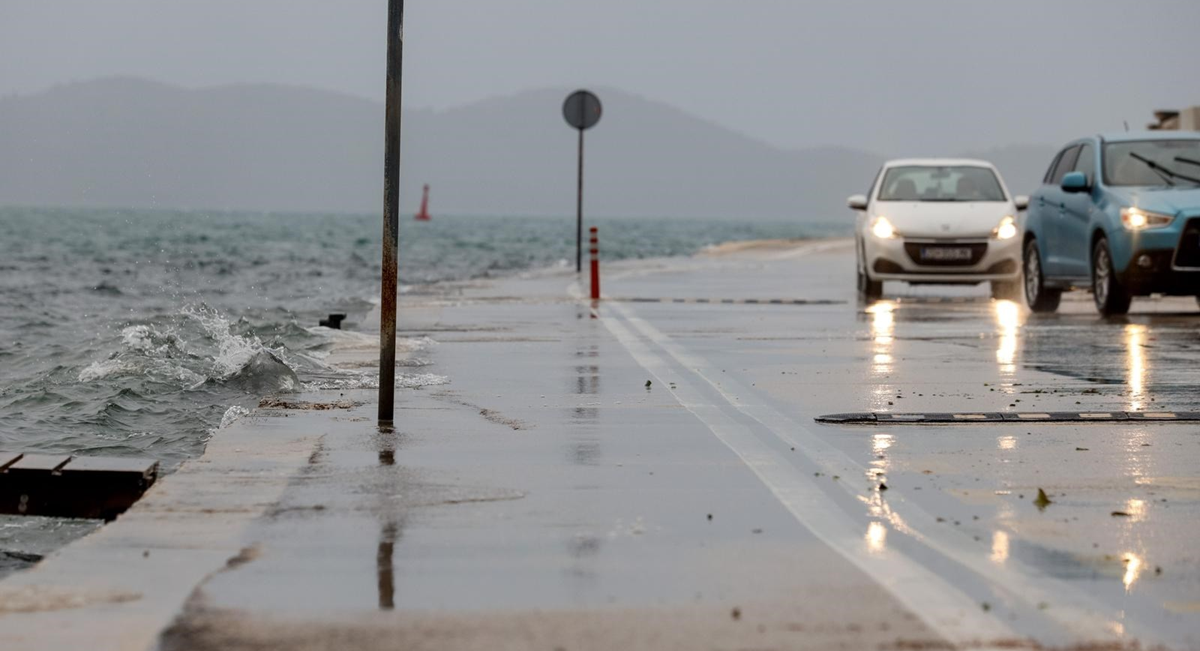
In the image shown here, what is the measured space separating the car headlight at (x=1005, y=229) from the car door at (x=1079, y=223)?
2182mm

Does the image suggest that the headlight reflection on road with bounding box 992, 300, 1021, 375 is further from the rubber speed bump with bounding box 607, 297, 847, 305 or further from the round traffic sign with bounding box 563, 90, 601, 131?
the round traffic sign with bounding box 563, 90, 601, 131

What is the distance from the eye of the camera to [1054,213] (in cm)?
1991

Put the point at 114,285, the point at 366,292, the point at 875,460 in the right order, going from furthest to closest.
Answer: the point at 114,285 < the point at 366,292 < the point at 875,460

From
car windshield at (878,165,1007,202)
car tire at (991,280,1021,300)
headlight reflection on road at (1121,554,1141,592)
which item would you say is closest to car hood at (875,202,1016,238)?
car windshield at (878,165,1007,202)

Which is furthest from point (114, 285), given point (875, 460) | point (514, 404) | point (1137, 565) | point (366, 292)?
point (1137, 565)

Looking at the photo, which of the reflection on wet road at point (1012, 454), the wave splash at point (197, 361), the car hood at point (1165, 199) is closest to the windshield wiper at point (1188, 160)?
the car hood at point (1165, 199)

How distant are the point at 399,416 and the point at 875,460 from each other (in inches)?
104

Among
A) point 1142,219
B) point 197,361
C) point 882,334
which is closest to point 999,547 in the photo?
point 882,334

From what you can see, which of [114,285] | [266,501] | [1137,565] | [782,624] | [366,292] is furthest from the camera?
[114,285]

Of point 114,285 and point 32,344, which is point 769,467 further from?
point 114,285

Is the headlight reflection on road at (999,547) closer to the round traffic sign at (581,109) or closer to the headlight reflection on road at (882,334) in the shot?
the headlight reflection on road at (882,334)

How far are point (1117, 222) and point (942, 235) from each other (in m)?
4.05

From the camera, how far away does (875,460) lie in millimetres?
8008

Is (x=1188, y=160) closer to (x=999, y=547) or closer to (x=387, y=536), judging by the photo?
(x=999, y=547)
